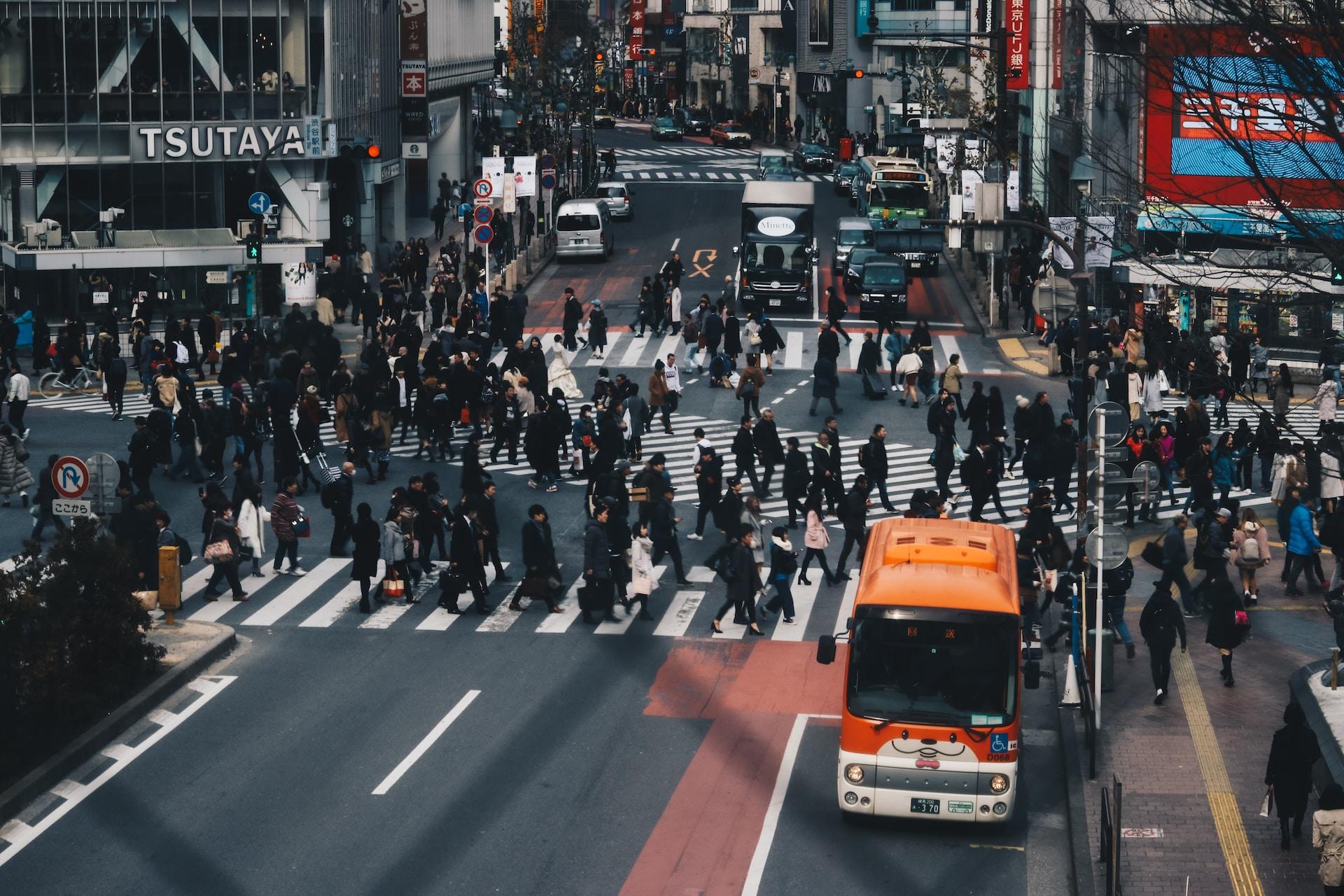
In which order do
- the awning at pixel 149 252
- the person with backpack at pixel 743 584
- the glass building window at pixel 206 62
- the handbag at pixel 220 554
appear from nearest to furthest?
the person with backpack at pixel 743 584 < the handbag at pixel 220 554 < the awning at pixel 149 252 < the glass building window at pixel 206 62

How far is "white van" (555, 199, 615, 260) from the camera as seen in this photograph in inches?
2414

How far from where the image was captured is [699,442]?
97.0 ft

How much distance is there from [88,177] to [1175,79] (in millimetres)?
42281

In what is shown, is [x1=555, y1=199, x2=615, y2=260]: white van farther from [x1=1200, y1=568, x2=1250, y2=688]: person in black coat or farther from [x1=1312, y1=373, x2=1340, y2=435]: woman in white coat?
[x1=1200, y1=568, x2=1250, y2=688]: person in black coat

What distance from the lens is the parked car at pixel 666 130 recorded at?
122 meters

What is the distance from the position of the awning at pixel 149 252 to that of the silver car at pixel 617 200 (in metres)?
21.7

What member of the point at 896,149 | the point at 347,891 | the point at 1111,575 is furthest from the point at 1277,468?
the point at 896,149

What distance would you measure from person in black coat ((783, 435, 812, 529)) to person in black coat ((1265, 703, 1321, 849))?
12.8 metres

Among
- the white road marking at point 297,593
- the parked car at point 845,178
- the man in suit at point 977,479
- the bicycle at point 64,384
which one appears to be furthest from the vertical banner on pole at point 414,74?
the white road marking at point 297,593

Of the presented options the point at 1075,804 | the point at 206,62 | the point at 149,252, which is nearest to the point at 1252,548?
the point at 1075,804

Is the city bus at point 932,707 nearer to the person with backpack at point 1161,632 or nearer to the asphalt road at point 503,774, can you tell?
the asphalt road at point 503,774

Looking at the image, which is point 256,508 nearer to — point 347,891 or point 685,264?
point 347,891

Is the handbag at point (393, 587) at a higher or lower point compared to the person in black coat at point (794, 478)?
lower

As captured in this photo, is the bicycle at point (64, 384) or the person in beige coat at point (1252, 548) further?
the bicycle at point (64, 384)
